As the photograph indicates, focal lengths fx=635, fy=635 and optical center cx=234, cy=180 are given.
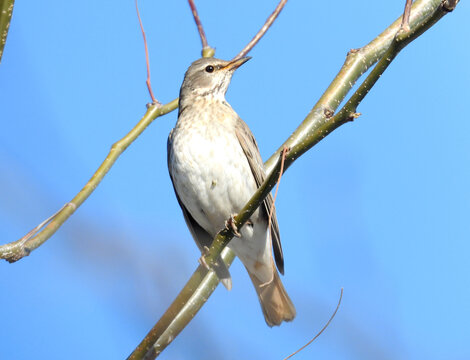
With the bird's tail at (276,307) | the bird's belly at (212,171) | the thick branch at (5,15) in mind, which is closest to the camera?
the thick branch at (5,15)

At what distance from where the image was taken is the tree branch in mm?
2816

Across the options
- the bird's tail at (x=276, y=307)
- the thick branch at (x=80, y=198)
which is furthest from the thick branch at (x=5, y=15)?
the bird's tail at (x=276, y=307)

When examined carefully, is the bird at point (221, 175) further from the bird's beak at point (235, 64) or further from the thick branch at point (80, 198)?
the thick branch at point (80, 198)

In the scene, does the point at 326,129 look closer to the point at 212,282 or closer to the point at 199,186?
the point at 212,282

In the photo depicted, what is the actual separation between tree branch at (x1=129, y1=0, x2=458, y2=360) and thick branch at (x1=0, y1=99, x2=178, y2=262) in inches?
29.7

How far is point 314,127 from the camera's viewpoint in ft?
15.2

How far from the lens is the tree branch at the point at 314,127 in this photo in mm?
2816

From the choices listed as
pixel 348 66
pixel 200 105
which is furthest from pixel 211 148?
pixel 348 66

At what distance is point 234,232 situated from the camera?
386cm

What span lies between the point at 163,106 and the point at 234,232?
1180 mm

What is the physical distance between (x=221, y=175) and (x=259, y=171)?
15.0 inches

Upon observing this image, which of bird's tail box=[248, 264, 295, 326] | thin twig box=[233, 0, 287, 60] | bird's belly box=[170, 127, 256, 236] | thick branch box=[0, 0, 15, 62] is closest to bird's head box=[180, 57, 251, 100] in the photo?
thin twig box=[233, 0, 287, 60]

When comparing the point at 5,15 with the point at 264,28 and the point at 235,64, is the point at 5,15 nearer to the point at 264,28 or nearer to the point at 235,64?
the point at 264,28

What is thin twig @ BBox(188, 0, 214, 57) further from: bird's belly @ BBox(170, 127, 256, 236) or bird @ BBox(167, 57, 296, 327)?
bird's belly @ BBox(170, 127, 256, 236)
